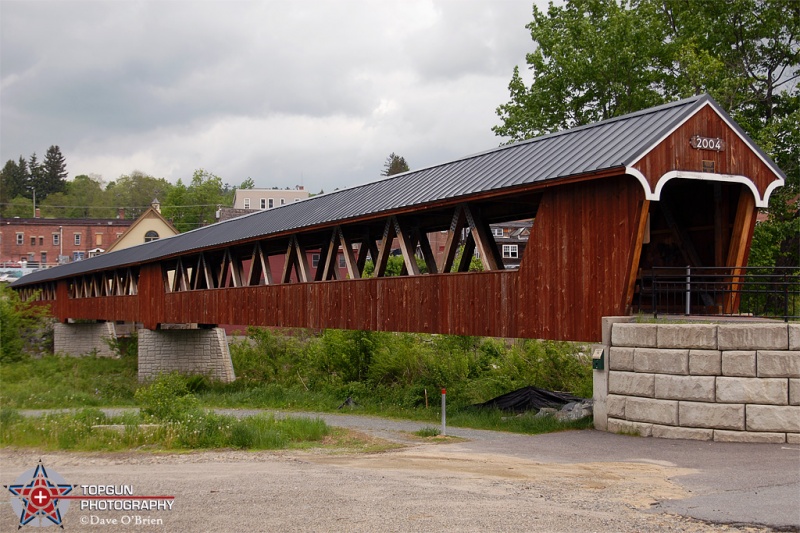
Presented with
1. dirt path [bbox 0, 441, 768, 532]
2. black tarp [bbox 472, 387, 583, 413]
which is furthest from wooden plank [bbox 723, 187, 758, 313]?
dirt path [bbox 0, 441, 768, 532]

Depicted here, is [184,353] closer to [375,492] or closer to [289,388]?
[289,388]

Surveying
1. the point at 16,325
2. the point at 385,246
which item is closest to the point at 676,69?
the point at 385,246

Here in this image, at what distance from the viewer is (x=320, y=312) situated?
23828 millimetres

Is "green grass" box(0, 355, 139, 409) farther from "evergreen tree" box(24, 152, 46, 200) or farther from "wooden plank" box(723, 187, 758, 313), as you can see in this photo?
"evergreen tree" box(24, 152, 46, 200)

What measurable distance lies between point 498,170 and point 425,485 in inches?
351

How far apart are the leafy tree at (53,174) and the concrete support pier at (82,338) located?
91321 millimetres

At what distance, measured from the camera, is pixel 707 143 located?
14.9m

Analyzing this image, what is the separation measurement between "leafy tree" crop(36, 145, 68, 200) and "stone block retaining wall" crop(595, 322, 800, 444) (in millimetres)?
135541

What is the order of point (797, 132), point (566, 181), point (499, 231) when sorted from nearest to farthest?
point (566, 181) → point (797, 132) → point (499, 231)

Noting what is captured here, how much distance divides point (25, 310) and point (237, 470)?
4160 centimetres

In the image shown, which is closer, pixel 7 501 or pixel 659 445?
pixel 7 501

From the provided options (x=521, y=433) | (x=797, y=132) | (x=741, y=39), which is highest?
(x=741, y=39)

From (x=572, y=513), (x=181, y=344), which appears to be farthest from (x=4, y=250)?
(x=572, y=513)

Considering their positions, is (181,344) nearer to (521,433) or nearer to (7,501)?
(521,433)
